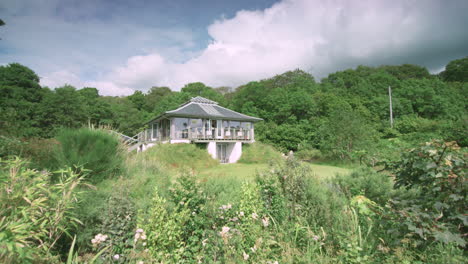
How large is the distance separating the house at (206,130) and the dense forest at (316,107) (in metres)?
4.87

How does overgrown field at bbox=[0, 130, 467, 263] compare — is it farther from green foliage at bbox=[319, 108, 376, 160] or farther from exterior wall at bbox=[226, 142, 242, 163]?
exterior wall at bbox=[226, 142, 242, 163]

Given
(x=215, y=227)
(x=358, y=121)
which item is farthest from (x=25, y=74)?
(x=358, y=121)

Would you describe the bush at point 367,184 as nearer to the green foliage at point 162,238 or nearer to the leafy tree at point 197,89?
the green foliage at point 162,238

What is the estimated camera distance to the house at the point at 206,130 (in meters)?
20.2

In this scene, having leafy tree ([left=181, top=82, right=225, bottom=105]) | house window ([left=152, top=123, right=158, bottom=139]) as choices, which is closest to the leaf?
house window ([left=152, top=123, right=158, bottom=139])

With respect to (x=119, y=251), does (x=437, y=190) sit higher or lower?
higher

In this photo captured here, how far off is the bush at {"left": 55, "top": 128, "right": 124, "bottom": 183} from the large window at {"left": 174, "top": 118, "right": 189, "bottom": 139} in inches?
590

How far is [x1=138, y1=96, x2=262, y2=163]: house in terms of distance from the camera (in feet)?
66.4

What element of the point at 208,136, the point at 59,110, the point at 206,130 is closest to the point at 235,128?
the point at 206,130

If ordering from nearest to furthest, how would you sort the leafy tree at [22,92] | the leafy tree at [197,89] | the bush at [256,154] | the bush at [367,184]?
the bush at [367,184] → the bush at [256,154] → the leafy tree at [22,92] → the leafy tree at [197,89]

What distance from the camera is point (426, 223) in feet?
7.36

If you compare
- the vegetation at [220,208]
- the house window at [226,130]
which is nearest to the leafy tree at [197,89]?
the house window at [226,130]

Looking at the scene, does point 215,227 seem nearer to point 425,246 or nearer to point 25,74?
point 425,246

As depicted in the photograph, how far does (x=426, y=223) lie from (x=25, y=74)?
35616 millimetres
